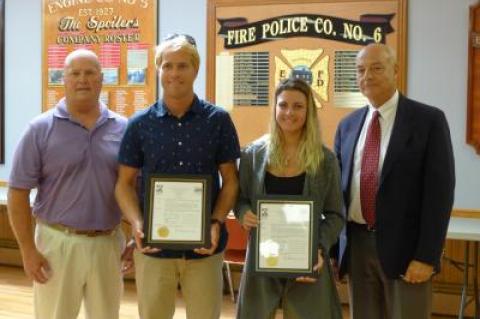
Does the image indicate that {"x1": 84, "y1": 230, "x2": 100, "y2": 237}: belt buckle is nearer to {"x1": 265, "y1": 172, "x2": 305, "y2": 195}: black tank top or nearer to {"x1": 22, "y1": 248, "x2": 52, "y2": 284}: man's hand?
{"x1": 22, "y1": 248, "x2": 52, "y2": 284}: man's hand

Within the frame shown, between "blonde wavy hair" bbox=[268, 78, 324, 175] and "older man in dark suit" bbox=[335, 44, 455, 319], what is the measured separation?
30 cm

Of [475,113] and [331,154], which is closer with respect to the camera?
[331,154]

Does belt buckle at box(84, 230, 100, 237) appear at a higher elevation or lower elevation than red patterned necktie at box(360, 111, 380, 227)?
lower

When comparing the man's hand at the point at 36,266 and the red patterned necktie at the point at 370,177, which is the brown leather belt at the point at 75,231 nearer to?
the man's hand at the point at 36,266

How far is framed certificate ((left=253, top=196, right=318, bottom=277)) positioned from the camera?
2.23 metres

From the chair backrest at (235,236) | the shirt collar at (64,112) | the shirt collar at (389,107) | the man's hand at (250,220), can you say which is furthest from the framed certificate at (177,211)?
the chair backrest at (235,236)

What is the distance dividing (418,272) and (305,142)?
671mm

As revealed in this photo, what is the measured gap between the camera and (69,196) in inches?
98.0

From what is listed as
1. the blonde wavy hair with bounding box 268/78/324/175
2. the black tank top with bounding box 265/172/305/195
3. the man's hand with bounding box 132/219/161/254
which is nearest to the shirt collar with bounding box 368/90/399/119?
the blonde wavy hair with bounding box 268/78/324/175

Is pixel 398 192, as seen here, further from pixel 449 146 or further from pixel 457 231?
pixel 457 231

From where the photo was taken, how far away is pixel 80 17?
5359 millimetres

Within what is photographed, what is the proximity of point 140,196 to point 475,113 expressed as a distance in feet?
9.31

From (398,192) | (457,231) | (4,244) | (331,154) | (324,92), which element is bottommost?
(4,244)

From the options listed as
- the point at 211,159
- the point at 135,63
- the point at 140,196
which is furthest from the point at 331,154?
the point at 135,63
